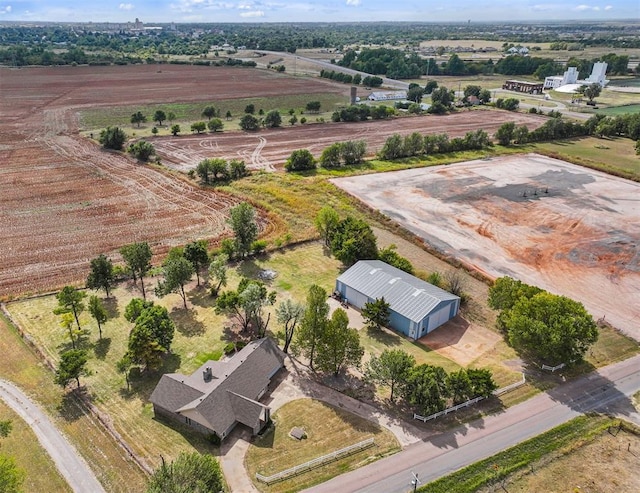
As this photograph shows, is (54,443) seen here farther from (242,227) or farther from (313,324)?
(242,227)

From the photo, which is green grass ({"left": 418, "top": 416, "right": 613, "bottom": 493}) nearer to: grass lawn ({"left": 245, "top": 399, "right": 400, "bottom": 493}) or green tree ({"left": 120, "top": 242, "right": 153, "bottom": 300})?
grass lawn ({"left": 245, "top": 399, "right": 400, "bottom": 493})

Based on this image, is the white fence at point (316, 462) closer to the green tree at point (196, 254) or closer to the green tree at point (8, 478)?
the green tree at point (8, 478)

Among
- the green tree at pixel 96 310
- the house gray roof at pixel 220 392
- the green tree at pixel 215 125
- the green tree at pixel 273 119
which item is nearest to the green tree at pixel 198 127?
the green tree at pixel 215 125

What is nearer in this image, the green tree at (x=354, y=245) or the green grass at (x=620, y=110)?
the green tree at (x=354, y=245)

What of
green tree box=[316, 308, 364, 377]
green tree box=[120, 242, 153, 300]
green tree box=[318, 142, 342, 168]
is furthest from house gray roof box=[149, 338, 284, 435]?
green tree box=[318, 142, 342, 168]

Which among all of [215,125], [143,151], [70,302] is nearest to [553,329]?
[70,302]

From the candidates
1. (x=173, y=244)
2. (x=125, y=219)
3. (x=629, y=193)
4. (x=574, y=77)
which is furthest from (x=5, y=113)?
(x=574, y=77)
